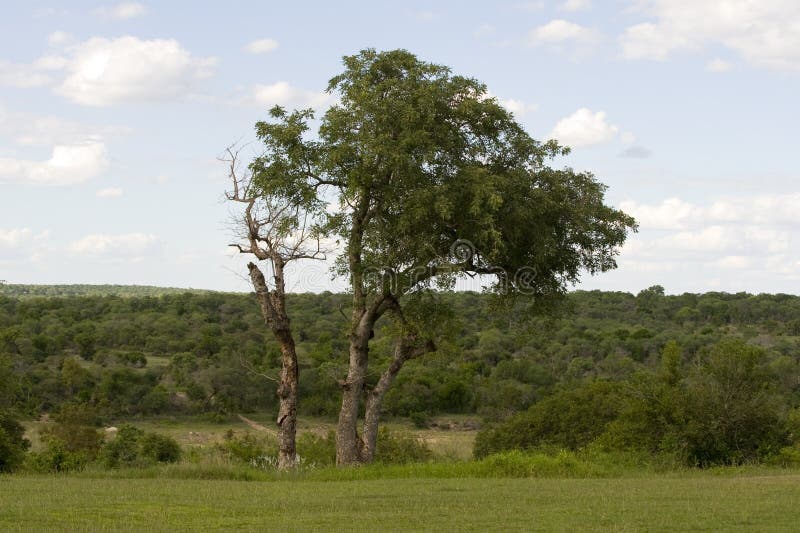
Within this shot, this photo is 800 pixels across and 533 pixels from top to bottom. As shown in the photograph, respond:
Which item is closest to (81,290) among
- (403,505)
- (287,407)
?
(287,407)

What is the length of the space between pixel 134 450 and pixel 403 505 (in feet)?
36.6

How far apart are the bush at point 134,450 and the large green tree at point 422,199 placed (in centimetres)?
469

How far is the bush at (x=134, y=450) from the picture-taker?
19438 mm

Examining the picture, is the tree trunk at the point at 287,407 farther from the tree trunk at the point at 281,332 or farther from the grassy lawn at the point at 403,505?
the grassy lawn at the point at 403,505

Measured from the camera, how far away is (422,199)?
1900 cm

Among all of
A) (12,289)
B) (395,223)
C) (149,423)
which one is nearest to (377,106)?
(395,223)

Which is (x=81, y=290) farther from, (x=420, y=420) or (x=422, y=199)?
(x=422, y=199)

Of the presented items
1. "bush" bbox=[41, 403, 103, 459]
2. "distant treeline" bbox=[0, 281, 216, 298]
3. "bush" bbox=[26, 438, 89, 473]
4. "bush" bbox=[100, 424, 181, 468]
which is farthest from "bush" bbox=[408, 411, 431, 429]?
"distant treeline" bbox=[0, 281, 216, 298]

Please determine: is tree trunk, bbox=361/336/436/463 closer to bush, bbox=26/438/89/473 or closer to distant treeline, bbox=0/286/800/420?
bush, bbox=26/438/89/473

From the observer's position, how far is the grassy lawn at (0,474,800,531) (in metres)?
11.2

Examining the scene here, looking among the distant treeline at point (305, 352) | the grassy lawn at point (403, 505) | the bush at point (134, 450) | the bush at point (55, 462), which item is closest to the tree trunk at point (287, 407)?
the bush at point (134, 450)

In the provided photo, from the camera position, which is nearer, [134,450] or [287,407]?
[287,407]

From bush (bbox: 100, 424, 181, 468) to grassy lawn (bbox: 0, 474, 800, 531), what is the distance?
2960mm

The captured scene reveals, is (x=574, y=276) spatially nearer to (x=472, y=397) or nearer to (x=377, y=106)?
(x=377, y=106)
